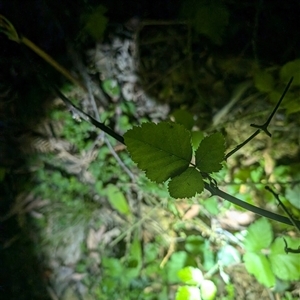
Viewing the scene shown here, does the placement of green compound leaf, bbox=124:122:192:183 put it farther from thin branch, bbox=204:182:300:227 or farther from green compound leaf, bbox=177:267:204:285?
green compound leaf, bbox=177:267:204:285

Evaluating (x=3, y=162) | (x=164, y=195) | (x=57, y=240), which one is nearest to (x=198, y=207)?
(x=164, y=195)

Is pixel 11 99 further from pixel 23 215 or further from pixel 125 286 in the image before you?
pixel 125 286

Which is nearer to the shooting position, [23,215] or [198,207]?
[198,207]

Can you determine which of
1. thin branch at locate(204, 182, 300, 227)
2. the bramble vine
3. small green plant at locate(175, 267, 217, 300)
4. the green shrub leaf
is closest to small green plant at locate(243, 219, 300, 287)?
small green plant at locate(175, 267, 217, 300)

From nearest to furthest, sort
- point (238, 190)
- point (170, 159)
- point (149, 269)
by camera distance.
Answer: point (170, 159) → point (238, 190) → point (149, 269)

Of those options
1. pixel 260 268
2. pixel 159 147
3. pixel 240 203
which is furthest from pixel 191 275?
pixel 159 147

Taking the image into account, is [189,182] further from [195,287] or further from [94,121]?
[195,287]
